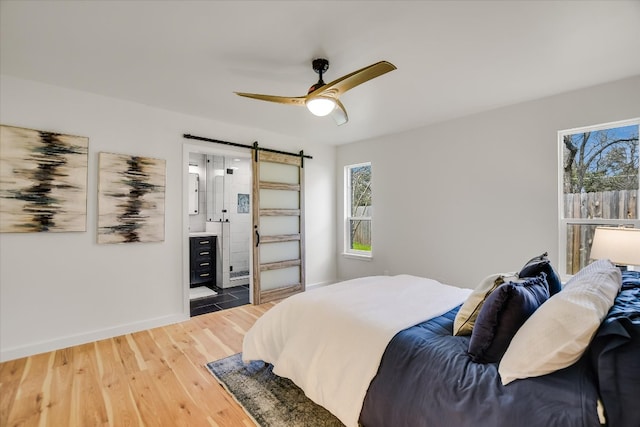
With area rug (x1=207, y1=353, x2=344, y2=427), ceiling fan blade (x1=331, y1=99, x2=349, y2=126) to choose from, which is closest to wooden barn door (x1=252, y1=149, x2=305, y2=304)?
area rug (x1=207, y1=353, x2=344, y2=427)

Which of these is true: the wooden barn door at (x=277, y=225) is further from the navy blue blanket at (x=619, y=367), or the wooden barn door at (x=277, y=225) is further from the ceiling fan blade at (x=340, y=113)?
the navy blue blanket at (x=619, y=367)

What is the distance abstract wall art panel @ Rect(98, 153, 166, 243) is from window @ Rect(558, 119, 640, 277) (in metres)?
4.45

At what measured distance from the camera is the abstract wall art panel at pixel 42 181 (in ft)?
8.59

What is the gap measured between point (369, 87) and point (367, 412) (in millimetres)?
2653

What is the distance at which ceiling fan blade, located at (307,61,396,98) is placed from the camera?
182 cm

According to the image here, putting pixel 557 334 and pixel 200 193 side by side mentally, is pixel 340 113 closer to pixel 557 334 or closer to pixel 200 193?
pixel 557 334

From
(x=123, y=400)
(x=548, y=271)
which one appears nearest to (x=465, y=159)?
(x=548, y=271)

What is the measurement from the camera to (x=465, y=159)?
12.3 feet

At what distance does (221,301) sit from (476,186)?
3856 millimetres

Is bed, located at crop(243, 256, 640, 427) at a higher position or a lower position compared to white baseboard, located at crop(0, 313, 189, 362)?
higher

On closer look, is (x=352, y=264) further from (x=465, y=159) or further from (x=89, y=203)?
(x=89, y=203)

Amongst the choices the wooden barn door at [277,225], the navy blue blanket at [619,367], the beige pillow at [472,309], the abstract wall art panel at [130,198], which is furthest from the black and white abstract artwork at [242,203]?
the navy blue blanket at [619,367]

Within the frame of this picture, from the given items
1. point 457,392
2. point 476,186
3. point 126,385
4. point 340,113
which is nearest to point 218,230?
point 126,385

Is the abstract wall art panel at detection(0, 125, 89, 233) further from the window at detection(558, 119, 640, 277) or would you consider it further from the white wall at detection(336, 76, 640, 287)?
the window at detection(558, 119, 640, 277)
